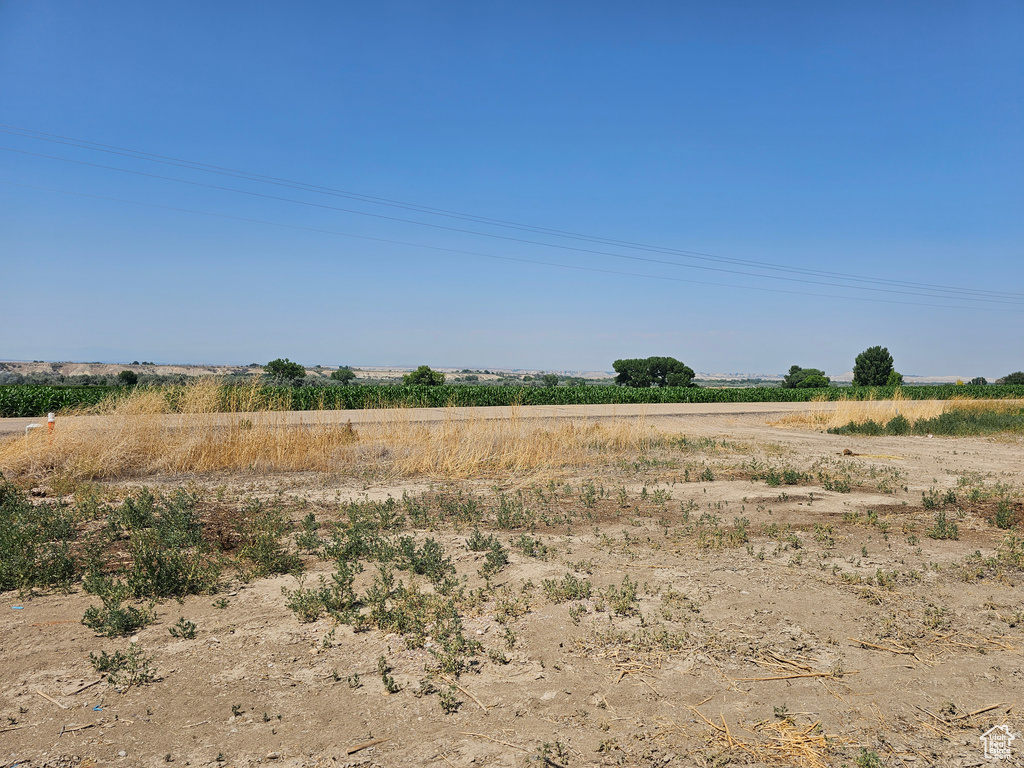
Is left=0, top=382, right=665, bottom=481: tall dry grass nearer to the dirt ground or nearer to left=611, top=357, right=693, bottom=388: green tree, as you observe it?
the dirt ground

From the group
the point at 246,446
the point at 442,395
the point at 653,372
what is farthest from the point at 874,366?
the point at 246,446

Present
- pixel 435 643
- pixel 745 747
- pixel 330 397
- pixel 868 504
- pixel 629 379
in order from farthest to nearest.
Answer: pixel 629 379
pixel 330 397
pixel 868 504
pixel 435 643
pixel 745 747

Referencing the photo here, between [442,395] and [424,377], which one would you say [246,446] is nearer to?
[442,395]

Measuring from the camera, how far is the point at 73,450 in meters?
10.6

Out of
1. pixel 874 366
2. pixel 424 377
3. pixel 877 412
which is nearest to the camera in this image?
pixel 877 412

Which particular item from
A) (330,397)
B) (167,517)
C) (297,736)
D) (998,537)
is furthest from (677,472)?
(330,397)

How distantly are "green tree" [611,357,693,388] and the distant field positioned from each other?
54.0 feet

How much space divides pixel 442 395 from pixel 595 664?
29760mm

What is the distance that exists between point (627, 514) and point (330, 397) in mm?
25191

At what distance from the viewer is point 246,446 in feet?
38.2

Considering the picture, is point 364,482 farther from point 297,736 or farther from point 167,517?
point 297,736

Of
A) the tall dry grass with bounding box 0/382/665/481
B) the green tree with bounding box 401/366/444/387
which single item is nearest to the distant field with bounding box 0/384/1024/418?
the tall dry grass with bounding box 0/382/665/481

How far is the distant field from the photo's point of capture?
18922mm

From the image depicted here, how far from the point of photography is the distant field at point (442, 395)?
18922 mm
